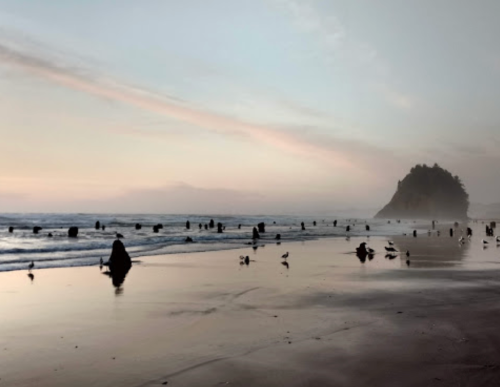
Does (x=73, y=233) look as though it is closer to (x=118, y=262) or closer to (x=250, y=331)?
(x=118, y=262)

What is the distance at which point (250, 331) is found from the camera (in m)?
9.65

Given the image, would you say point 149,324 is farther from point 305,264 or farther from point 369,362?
point 305,264

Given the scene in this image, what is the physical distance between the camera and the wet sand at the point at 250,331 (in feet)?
22.6

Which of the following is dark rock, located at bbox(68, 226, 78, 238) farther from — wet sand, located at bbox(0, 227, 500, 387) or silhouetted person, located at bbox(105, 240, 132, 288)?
Answer: wet sand, located at bbox(0, 227, 500, 387)

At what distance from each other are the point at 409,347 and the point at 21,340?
7398mm

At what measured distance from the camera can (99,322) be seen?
417 inches

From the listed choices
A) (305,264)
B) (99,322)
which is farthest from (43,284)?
(305,264)

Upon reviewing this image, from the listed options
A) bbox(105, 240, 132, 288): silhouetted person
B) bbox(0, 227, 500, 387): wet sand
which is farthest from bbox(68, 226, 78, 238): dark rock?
bbox(0, 227, 500, 387): wet sand

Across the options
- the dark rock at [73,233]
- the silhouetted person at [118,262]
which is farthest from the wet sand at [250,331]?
the dark rock at [73,233]

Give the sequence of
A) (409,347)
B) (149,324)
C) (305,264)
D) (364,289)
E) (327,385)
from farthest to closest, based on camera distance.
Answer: (305,264)
(364,289)
(149,324)
(409,347)
(327,385)

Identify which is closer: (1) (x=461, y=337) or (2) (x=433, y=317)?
(1) (x=461, y=337)

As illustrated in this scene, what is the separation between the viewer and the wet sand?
689 centimetres

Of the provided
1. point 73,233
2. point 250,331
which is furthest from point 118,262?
point 73,233

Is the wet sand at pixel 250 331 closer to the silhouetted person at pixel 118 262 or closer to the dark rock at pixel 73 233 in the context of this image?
the silhouetted person at pixel 118 262
